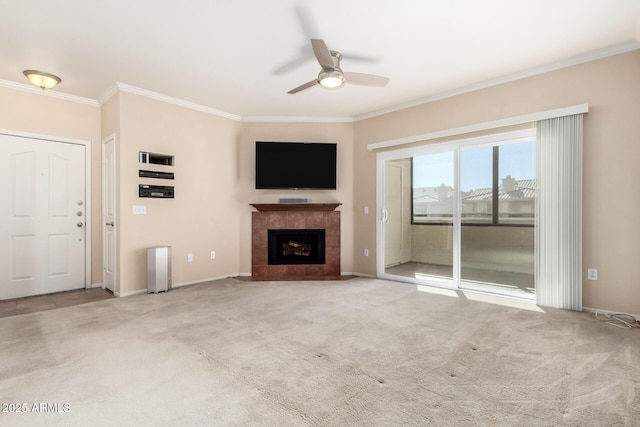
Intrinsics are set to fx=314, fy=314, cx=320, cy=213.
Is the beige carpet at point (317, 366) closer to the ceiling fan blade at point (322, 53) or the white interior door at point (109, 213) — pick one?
the white interior door at point (109, 213)

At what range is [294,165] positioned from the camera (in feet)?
17.3

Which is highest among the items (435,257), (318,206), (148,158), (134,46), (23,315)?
(134,46)

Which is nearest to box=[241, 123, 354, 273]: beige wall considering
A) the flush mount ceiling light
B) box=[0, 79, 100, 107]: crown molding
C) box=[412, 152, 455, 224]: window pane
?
box=[412, 152, 455, 224]: window pane

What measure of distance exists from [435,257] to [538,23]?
3.13 metres

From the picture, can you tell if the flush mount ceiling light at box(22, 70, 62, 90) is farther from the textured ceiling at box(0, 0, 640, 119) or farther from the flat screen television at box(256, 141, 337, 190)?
the flat screen television at box(256, 141, 337, 190)

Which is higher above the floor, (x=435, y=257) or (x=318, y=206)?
(x=318, y=206)

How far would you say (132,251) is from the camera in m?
4.21

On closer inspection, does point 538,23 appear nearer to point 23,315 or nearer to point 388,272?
point 388,272

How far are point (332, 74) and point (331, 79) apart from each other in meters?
0.07

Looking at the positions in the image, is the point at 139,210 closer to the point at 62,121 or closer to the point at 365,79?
the point at 62,121

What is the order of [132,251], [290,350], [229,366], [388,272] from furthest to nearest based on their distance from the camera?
[388,272], [132,251], [290,350], [229,366]

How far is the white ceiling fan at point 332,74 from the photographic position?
9.03 feet

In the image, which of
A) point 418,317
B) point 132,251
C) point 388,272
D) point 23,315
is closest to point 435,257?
point 388,272

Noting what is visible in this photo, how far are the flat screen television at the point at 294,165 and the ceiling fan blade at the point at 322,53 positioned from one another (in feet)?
7.75
